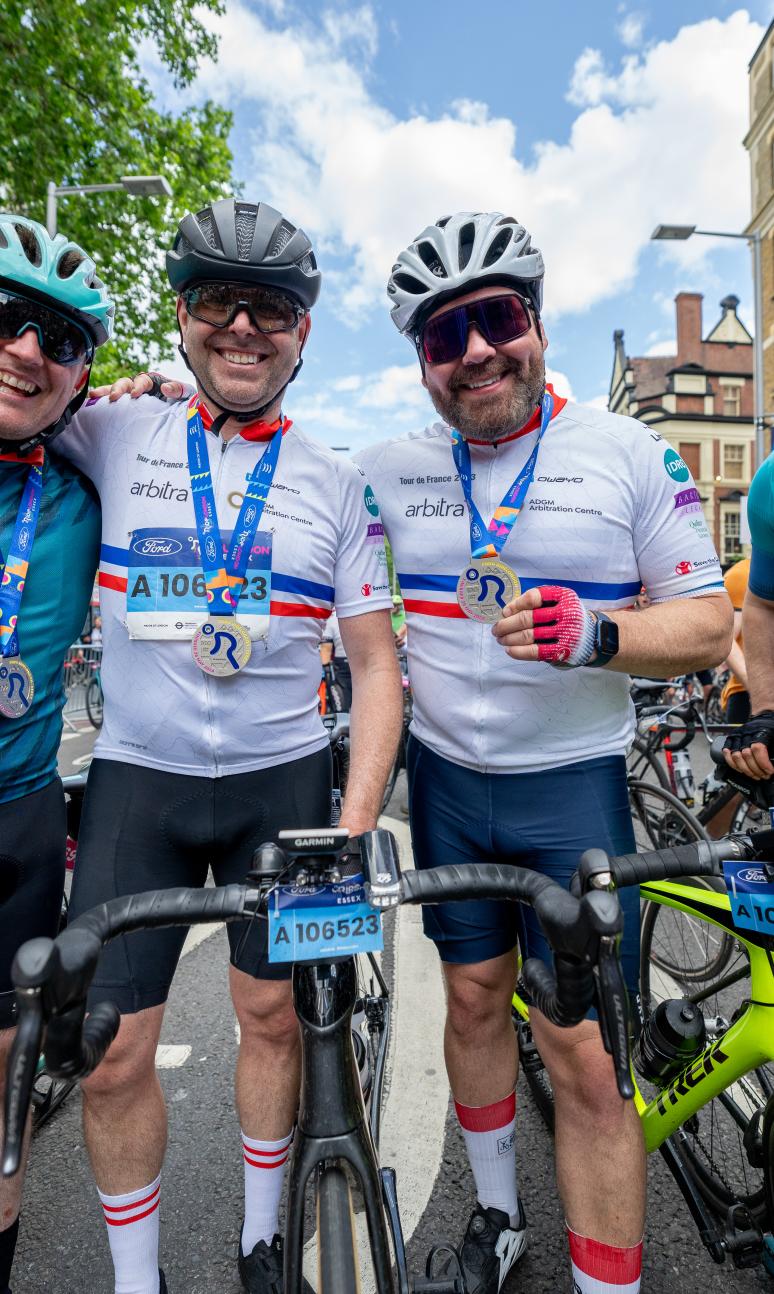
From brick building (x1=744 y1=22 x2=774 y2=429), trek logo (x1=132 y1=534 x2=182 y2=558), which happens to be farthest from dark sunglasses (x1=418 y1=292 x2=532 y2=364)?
brick building (x1=744 y1=22 x2=774 y2=429)

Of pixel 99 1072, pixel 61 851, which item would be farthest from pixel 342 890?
pixel 61 851

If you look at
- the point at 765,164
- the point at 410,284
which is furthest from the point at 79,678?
the point at 765,164

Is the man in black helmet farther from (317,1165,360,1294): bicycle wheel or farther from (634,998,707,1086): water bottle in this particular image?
(634,998,707,1086): water bottle

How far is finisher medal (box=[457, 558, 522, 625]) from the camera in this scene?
1.94 meters

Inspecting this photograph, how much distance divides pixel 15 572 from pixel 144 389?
662 millimetres

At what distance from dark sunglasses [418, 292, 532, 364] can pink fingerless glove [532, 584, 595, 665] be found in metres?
0.75

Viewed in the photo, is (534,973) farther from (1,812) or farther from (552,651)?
(1,812)

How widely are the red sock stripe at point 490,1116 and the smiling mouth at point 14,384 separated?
2.17 meters

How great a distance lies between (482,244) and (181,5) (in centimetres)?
1501

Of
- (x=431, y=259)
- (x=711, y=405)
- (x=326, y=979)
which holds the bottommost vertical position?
(x=326, y=979)

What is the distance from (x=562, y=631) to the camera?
162 centimetres

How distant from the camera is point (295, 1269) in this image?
3.90 ft

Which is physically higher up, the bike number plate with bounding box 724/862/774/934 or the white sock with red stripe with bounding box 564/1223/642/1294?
the bike number plate with bounding box 724/862/774/934

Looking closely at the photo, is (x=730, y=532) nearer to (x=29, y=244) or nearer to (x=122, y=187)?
(x=122, y=187)
